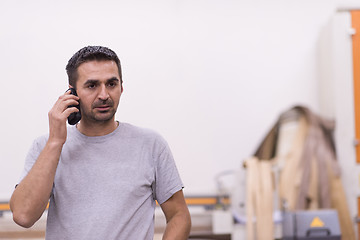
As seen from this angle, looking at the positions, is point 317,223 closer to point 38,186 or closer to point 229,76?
point 229,76

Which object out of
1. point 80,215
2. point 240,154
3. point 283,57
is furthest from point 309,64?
point 80,215

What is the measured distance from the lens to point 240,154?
120 inches

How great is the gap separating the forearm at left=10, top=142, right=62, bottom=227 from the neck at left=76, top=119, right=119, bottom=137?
0.49 feet

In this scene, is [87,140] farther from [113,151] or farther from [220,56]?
[220,56]

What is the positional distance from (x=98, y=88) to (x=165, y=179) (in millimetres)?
311

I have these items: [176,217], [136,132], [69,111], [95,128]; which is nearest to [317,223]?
[176,217]

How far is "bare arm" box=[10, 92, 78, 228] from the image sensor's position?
1.06 m

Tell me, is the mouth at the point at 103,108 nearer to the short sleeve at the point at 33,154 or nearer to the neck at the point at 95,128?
the neck at the point at 95,128

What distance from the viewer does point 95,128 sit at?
1.21m

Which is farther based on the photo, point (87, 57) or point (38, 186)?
point (87, 57)

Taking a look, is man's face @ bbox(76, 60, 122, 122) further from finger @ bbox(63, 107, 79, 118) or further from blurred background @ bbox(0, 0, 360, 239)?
blurred background @ bbox(0, 0, 360, 239)

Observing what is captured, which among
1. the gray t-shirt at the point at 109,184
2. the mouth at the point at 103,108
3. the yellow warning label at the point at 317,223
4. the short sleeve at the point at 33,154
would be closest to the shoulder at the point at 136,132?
Answer: the gray t-shirt at the point at 109,184

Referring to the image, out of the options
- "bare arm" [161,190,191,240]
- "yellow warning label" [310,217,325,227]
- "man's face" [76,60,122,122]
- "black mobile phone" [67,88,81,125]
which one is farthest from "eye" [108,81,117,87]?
"yellow warning label" [310,217,325,227]

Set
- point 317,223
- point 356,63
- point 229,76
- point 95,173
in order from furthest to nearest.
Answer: point 229,76
point 356,63
point 317,223
point 95,173
